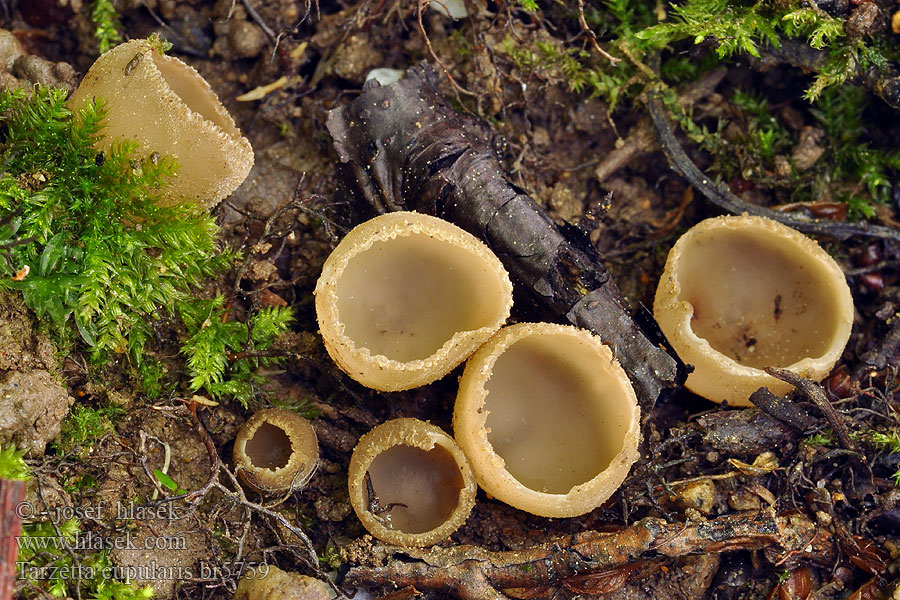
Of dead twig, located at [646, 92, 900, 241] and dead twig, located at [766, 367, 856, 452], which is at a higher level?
dead twig, located at [646, 92, 900, 241]

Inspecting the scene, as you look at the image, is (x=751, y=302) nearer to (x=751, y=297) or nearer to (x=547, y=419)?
(x=751, y=297)

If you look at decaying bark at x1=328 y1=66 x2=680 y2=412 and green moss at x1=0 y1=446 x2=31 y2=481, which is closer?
green moss at x1=0 y1=446 x2=31 y2=481

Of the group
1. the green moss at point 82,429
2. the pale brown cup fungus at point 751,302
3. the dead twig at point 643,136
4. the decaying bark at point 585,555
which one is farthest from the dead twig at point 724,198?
the green moss at point 82,429

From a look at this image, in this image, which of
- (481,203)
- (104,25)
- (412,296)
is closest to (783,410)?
(481,203)

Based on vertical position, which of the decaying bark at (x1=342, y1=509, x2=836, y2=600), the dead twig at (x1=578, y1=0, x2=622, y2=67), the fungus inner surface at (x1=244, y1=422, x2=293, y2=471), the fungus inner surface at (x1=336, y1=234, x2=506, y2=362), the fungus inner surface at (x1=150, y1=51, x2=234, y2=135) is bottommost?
the decaying bark at (x1=342, y1=509, x2=836, y2=600)

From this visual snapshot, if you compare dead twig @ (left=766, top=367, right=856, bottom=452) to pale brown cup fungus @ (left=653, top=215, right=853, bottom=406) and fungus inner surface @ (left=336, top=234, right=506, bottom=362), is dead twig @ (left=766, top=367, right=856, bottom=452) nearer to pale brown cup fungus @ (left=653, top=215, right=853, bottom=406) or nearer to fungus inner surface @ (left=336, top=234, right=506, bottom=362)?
pale brown cup fungus @ (left=653, top=215, right=853, bottom=406)

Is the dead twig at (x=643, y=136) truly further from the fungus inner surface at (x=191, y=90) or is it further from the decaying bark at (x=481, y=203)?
the fungus inner surface at (x=191, y=90)

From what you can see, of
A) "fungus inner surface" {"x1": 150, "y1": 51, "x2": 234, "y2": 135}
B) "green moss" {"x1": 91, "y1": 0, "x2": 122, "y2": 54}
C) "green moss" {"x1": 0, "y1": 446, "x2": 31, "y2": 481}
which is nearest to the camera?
"green moss" {"x1": 0, "y1": 446, "x2": 31, "y2": 481}

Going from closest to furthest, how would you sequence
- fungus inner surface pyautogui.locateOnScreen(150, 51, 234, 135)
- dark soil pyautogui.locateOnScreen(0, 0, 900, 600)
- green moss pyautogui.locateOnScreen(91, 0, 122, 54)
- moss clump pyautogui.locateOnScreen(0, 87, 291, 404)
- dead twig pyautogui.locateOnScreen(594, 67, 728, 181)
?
1. moss clump pyautogui.locateOnScreen(0, 87, 291, 404)
2. dark soil pyautogui.locateOnScreen(0, 0, 900, 600)
3. fungus inner surface pyautogui.locateOnScreen(150, 51, 234, 135)
4. green moss pyautogui.locateOnScreen(91, 0, 122, 54)
5. dead twig pyautogui.locateOnScreen(594, 67, 728, 181)

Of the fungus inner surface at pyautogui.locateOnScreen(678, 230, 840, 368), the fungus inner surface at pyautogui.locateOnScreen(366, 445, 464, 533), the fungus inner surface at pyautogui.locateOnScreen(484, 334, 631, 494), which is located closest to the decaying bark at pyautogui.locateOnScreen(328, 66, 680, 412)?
the fungus inner surface at pyautogui.locateOnScreen(484, 334, 631, 494)
